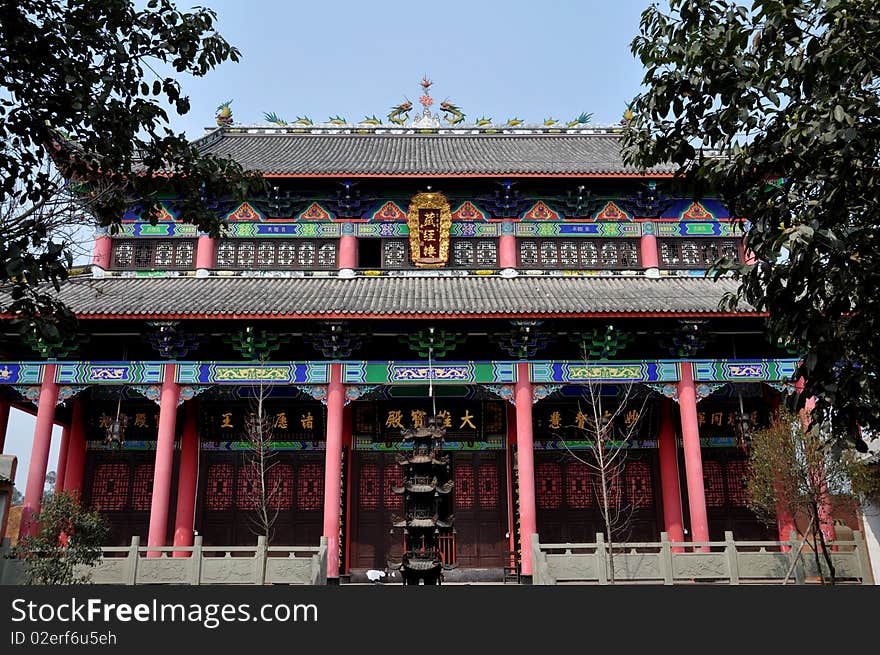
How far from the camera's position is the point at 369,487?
14.9m

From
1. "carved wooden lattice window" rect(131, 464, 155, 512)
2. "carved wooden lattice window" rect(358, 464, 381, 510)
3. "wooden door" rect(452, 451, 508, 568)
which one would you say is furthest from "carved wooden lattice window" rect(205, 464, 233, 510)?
"wooden door" rect(452, 451, 508, 568)

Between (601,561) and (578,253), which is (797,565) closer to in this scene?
(601,561)

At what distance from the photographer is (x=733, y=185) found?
649cm

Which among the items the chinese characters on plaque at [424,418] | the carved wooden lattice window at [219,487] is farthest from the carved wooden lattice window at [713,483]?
the carved wooden lattice window at [219,487]

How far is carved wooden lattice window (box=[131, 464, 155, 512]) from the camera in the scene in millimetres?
14977

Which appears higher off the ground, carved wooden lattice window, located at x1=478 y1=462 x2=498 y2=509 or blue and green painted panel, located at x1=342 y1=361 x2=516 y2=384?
blue and green painted panel, located at x1=342 y1=361 x2=516 y2=384

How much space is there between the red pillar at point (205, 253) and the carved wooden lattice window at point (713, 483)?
11.6 m

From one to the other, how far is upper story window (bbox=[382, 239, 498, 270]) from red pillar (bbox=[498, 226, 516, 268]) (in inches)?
6.1

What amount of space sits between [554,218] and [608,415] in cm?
471

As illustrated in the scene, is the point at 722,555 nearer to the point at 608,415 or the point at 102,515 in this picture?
the point at 608,415

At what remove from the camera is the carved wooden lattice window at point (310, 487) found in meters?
15.0

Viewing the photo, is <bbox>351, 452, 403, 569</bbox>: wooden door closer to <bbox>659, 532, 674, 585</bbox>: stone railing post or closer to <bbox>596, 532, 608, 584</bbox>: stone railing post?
<bbox>596, 532, 608, 584</bbox>: stone railing post

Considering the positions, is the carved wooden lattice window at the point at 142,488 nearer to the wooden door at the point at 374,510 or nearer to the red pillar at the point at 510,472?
the wooden door at the point at 374,510
